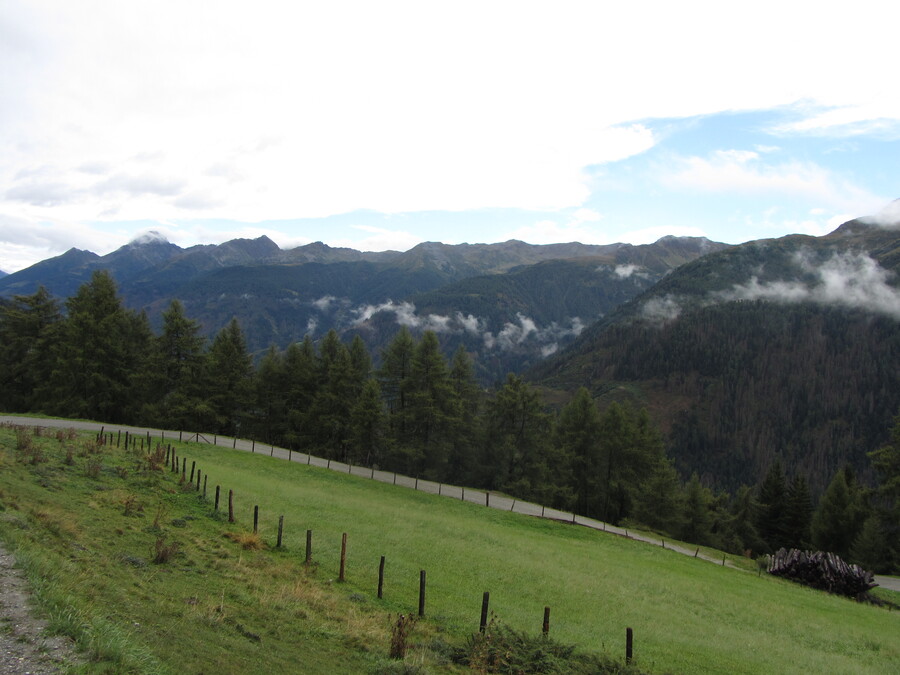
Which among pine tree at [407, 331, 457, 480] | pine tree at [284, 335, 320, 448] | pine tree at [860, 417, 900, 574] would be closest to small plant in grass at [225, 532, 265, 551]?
pine tree at [407, 331, 457, 480]

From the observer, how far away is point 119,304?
59.9 meters

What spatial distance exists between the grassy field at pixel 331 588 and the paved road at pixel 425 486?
280 inches

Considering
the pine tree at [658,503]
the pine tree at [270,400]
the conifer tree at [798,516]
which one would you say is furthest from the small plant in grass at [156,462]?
the conifer tree at [798,516]

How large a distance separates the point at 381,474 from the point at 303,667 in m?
41.0

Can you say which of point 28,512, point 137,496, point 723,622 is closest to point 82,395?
point 137,496

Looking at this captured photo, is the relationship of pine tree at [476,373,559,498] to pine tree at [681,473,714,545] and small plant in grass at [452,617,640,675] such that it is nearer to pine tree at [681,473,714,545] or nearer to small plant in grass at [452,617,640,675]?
pine tree at [681,473,714,545]

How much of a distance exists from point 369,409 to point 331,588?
38.3 meters

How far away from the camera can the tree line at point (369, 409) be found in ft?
181

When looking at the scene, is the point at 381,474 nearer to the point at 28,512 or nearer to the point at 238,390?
the point at 238,390

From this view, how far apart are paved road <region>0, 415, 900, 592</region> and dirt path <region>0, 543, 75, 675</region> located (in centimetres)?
3754

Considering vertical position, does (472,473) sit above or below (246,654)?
below

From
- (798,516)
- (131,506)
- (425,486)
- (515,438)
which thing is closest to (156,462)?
(131,506)

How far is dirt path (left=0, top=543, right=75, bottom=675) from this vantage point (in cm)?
688

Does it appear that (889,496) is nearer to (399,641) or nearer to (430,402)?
(430,402)
